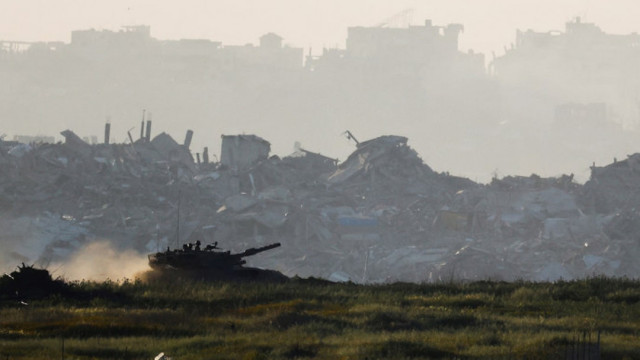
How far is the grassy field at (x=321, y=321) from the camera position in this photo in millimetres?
21594

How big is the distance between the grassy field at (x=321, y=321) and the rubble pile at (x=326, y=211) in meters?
33.4

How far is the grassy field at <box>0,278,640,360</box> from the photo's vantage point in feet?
70.8

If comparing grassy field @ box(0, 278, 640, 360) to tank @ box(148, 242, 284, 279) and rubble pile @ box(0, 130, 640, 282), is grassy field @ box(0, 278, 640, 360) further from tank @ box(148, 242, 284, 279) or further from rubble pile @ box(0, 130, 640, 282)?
rubble pile @ box(0, 130, 640, 282)

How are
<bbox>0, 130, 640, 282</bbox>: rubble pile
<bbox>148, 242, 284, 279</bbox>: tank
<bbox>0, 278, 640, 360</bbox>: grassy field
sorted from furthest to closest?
<bbox>0, 130, 640, 282</bbox>: rubble pile → <bbox>148, 242, 284, 279</bbox>: tank → <bbox>0, 278, 640, 360</bbox>: grassy field

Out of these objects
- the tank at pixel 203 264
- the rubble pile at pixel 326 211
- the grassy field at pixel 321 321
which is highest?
the rubble pile at pixel 326 211

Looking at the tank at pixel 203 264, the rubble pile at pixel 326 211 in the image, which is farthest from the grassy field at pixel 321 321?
the rubble pile at pixel 326 211

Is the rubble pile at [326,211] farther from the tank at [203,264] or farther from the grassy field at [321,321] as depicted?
the grassy field at [321,321]

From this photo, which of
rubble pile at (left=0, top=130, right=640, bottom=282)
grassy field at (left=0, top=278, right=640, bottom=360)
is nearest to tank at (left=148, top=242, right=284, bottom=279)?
grassy field at (left=0, top=278, right=640, bottom=360)

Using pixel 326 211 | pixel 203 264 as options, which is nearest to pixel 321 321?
pixel 203 264

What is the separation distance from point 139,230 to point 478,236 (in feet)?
62.5

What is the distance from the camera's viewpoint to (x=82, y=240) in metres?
72.2

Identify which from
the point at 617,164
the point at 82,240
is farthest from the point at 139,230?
the point at 617,164

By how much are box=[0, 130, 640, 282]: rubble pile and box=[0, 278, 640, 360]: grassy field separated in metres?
33.4

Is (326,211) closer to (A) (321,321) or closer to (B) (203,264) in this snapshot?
(B) (203,264)
